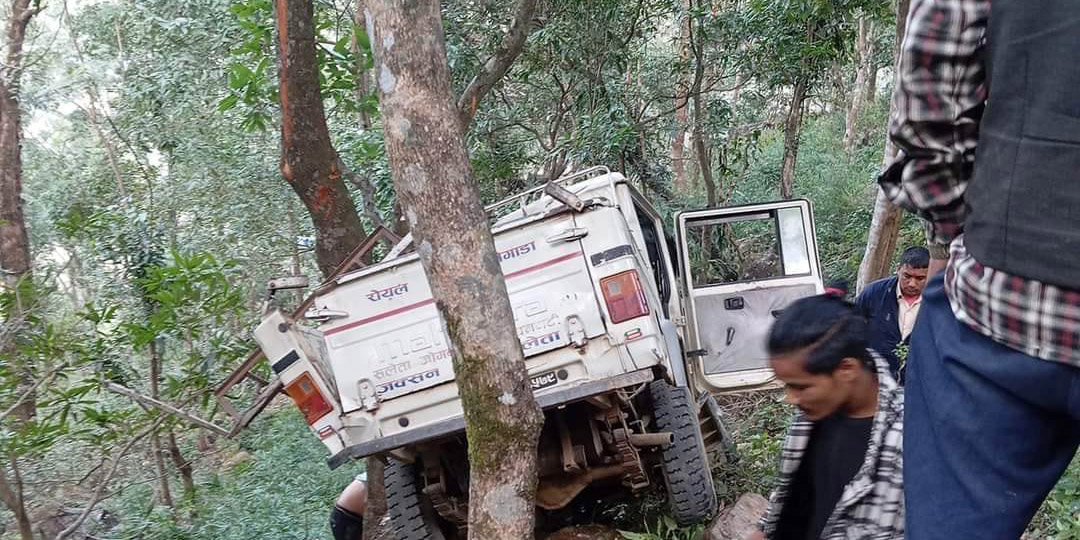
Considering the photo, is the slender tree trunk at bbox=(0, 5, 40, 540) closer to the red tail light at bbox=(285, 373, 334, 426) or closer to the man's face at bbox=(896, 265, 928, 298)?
the red tail light at bbox=(285, 373, 334, 426)

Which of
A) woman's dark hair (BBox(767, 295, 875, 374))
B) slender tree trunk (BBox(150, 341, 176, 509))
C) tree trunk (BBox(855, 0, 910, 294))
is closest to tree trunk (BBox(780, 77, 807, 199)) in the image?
tree trunk (BBox(855, 0, 910, 294))

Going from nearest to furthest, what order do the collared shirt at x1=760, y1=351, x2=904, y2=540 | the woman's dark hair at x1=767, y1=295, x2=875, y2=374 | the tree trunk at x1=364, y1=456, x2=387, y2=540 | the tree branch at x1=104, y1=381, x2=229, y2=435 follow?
the collared shirt at x1=760, y1=351, x2=904, y2=540 < the woman's dark hair at x1=767, y1=295, x2=875, y2=374 < the tree branch at x1=104, y1=381, x2=229, y2=435 < the tree trunk at x1=364, y1=456, x2=387, y2=540

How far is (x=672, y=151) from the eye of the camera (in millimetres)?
18000

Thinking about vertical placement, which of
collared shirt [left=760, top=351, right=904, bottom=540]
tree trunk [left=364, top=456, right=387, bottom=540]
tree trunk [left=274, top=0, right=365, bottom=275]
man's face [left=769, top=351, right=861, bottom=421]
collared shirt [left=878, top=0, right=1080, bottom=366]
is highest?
tree trunk [left=274, top=0, right=365, bottom=275]

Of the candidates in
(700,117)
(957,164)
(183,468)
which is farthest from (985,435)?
(700,117)

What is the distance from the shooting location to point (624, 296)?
5039 mm

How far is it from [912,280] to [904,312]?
18 cm

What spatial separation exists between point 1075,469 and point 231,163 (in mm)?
11793

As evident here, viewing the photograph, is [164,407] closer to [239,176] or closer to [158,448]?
[158,448]

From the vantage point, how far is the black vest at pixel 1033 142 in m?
1.31

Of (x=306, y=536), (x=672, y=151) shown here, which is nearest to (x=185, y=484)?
(x=306, y=536)

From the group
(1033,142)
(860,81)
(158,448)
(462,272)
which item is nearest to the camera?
(1033,142)

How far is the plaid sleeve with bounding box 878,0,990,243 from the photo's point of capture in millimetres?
1448

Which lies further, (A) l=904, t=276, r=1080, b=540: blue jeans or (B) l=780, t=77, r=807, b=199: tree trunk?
(B) l=780, t=77, r=807, b=199: tree trunk
